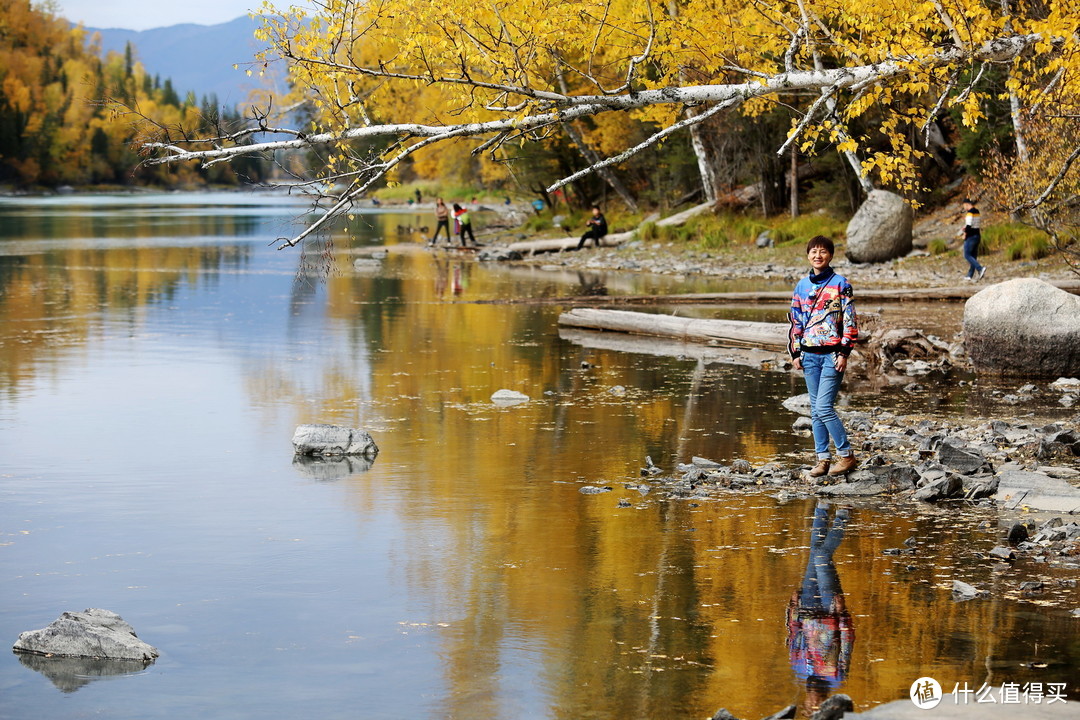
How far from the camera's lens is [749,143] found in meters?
39.8

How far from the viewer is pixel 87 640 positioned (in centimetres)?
695

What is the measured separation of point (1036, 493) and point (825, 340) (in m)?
2.11

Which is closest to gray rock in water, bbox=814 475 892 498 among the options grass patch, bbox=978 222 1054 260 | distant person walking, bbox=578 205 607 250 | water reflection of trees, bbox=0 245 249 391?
water reflection of trees, bbox=0 245 249 391

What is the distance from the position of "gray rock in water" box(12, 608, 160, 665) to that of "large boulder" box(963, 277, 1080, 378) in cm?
1197

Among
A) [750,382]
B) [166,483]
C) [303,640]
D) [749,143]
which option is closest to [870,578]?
[303,640]

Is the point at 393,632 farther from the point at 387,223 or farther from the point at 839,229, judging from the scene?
the point at 387,223

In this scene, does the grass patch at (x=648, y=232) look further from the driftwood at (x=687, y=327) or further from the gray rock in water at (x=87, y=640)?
the gray rock in water at (x=87, y=640)

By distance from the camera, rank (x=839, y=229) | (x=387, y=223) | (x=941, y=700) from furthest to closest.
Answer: (x=387, y=223), (x=839, y=229), (x=941, y=700)

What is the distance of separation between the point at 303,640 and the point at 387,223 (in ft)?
203

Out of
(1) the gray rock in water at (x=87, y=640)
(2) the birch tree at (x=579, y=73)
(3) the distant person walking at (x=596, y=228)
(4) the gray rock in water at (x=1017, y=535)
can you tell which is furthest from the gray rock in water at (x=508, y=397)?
(3) the distant person walking at (x=596, y=228)

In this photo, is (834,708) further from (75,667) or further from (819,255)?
(819,255)

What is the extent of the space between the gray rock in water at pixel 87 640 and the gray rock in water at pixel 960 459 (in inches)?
256

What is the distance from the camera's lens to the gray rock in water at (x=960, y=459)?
34.6ft

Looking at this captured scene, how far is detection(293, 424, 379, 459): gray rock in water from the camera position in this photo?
12.1m
